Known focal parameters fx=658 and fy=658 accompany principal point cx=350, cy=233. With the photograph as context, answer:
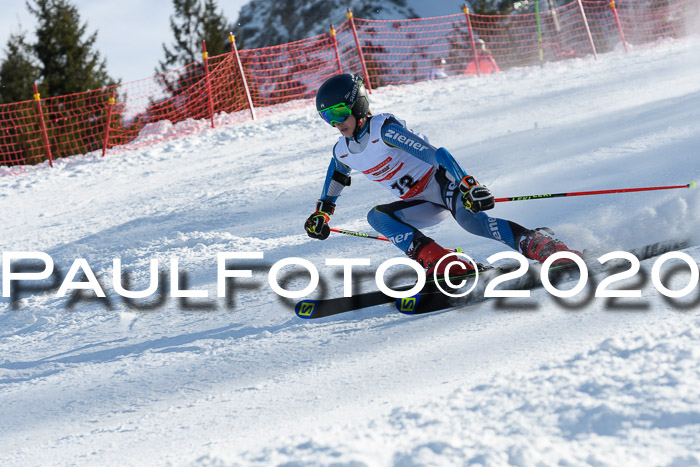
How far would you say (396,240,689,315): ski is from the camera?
3637mm

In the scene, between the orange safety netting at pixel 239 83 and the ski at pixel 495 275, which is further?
the orange safety netting at pixel 239 83

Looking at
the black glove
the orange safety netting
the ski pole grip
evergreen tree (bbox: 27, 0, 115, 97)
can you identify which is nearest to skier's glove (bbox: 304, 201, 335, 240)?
the black glove

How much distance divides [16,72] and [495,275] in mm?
29961

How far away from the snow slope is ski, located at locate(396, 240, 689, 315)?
77 millimetres

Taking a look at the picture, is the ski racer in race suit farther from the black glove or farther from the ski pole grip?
the black glove

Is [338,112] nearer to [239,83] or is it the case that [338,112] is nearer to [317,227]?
[317,227]

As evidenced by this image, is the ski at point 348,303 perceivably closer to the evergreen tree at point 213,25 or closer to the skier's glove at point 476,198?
the skier's glove at point 476,198

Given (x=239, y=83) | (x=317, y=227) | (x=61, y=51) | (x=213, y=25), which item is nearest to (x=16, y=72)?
(x=61, y=51)

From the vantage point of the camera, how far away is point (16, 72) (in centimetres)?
2852

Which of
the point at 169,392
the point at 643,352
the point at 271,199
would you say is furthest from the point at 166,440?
the point at 271,199

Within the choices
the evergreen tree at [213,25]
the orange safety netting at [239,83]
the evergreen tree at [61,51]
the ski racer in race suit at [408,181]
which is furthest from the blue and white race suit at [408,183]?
the evergreen tree at [213,25]

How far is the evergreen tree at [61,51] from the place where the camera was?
88.8 feet

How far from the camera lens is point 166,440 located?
2615mm

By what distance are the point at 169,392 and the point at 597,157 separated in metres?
5.22
